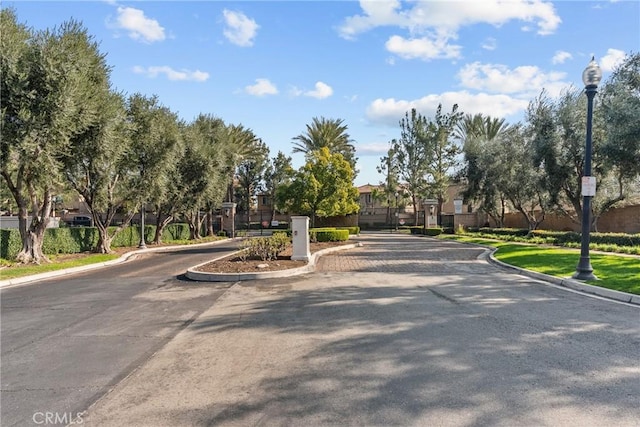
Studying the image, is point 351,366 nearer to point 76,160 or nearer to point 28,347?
point 28,347

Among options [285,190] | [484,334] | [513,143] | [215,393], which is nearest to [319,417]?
[215,393]

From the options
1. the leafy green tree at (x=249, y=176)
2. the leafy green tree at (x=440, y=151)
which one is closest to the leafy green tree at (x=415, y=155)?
the leafy green tree at (x=440, y=151)

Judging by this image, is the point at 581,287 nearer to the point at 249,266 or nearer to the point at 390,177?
the point at 249,266

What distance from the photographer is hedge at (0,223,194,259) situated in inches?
744

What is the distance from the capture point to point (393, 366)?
5059mm

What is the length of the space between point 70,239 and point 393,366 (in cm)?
2283

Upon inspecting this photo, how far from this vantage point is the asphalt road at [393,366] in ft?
12.8

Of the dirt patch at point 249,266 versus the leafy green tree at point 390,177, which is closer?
the dirt patch at point 249,266

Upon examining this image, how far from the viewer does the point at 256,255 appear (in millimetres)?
16578

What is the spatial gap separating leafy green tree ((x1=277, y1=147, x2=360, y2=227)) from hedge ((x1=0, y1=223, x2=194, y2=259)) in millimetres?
10186

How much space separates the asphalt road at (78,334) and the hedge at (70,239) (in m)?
7.88

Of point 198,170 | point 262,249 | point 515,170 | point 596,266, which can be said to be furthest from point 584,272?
point 198,170

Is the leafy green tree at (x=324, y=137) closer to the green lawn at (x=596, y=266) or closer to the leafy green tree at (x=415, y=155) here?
the leafy green tree at (x=415, y=155)

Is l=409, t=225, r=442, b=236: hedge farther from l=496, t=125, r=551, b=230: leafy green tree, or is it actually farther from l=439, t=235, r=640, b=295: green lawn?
l=439, t=235, r=640, b=295: green lawn
